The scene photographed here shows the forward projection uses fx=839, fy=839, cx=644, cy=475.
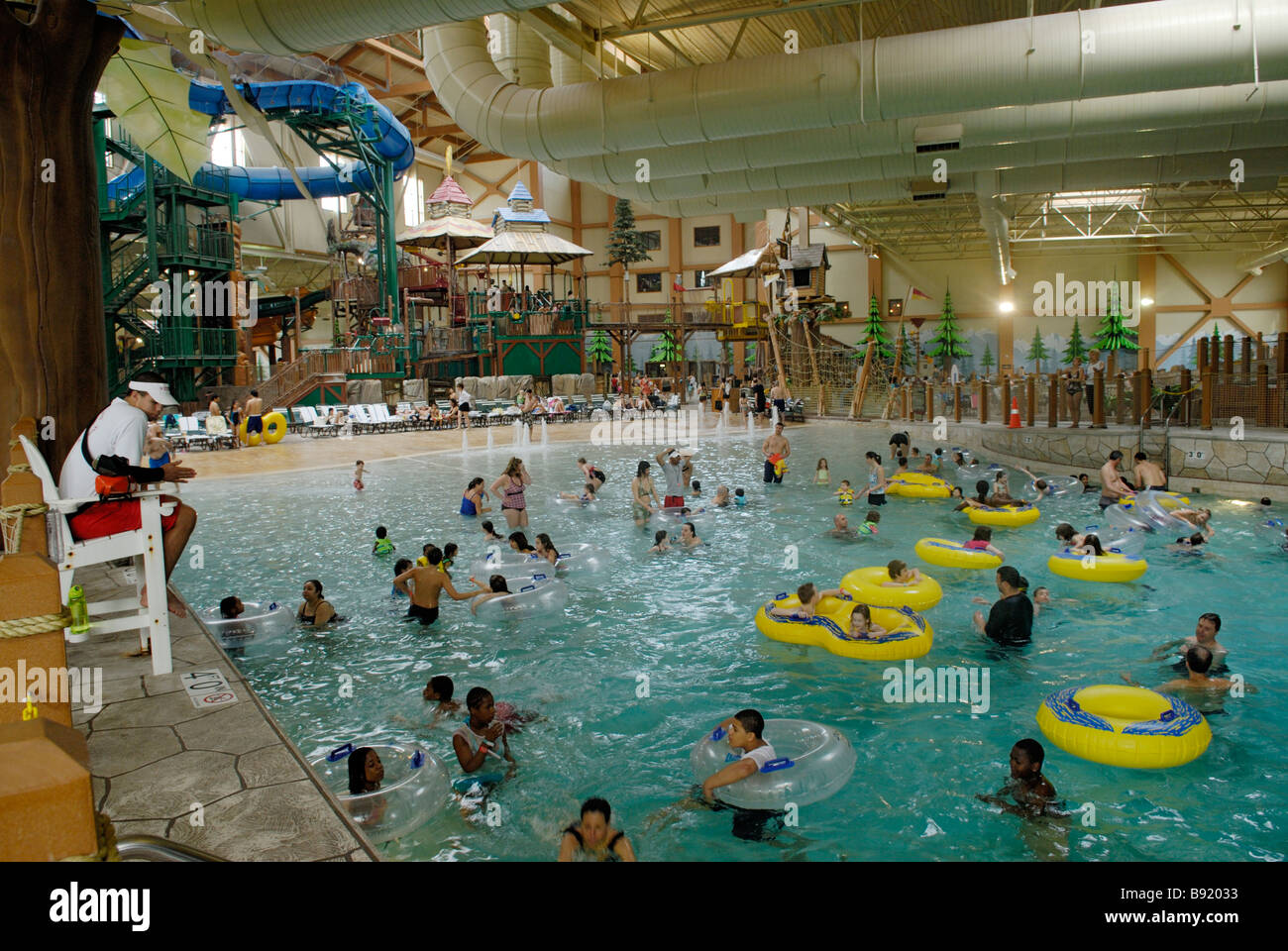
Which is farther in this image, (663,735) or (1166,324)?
(1166,324)

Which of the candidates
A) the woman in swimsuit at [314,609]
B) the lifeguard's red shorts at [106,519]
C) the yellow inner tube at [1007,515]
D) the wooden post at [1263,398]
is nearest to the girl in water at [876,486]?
the yellow inner tube at [1007,515]

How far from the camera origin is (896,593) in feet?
26.9

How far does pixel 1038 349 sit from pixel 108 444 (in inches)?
1513

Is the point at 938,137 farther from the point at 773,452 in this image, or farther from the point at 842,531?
the point at 773,452

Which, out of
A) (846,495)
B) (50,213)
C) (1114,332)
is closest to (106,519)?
(50,213)

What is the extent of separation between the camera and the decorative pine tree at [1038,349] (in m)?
36.8

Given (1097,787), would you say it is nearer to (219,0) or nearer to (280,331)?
(219,0)

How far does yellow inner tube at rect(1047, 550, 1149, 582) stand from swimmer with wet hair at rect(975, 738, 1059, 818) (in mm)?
4944

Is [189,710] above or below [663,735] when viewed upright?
above

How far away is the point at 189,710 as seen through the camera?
4238 mm

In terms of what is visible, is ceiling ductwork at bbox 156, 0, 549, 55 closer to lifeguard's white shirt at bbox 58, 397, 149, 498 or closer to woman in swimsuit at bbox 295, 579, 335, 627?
lifeguard's white shirt at bbox 58, 397, 149, 498
